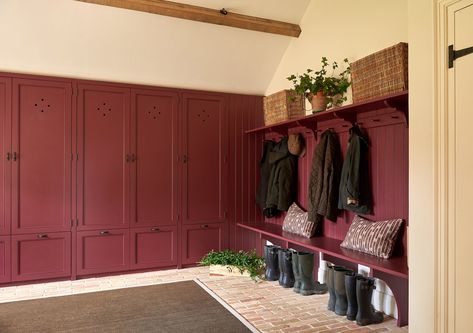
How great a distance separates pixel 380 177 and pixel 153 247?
276cm

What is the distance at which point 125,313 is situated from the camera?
3295 mm

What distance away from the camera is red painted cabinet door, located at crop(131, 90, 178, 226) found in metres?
4.64

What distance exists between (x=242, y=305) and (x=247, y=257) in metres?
1.18

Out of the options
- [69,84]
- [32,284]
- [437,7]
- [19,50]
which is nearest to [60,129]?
[69,84]

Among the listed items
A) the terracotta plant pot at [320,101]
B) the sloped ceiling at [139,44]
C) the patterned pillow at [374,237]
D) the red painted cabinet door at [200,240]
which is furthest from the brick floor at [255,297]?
the sloped ceiling at [139,44]

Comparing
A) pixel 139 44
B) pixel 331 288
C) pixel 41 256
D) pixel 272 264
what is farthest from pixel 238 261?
pixel 139 44

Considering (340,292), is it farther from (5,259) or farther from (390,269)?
(5,259)

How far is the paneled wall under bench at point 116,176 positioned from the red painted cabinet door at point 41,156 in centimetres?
1

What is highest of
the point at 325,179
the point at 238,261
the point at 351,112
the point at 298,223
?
the point at 351,112

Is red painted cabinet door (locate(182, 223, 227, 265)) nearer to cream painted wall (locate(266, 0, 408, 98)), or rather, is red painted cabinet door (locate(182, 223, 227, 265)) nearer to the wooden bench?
the wooden bench

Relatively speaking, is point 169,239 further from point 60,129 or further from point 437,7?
point 437,7

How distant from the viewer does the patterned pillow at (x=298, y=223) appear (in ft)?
13.4

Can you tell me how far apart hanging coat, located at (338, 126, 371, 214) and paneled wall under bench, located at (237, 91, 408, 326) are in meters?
0.09

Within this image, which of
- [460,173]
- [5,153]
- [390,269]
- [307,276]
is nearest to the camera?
[460,173]
